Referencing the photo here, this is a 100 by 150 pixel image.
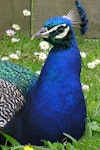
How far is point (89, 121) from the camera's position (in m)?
3.43

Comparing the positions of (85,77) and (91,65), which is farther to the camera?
(91,65)

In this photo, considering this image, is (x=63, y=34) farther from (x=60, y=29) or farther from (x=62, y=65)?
(x=62, y=65)

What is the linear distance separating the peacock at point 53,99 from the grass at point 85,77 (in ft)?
0.22

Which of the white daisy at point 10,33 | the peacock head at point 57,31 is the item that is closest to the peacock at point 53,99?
the peacock head at point 57,31

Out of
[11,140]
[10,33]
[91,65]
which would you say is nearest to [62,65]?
[11,140]

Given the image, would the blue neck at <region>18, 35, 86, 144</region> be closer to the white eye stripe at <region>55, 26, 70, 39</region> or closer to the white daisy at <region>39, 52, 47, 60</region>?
the white eye stripe at <region>55, 26, 70, 39</region>

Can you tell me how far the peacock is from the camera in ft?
9.46

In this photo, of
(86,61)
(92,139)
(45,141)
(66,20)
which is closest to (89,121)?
(92,139)

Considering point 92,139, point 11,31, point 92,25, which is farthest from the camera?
point 92,25

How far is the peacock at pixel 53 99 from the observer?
9.46ft

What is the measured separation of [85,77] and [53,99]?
127 cm

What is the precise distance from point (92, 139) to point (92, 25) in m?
2.17

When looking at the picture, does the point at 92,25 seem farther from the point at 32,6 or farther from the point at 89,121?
the point at 89,121

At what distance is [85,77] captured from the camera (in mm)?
4168
